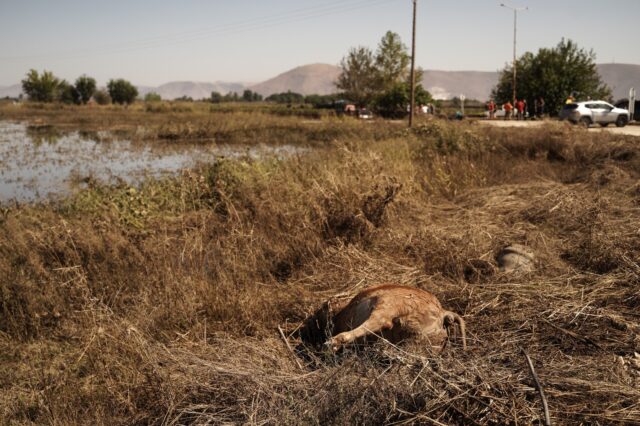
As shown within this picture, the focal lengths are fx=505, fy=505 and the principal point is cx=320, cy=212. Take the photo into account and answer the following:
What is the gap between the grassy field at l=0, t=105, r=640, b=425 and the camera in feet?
9.36

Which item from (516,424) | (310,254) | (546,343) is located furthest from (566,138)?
(516,424)

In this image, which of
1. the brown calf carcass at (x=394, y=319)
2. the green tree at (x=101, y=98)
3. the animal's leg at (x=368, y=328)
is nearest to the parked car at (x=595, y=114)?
the brown calf carcass at (x=394, y=319)

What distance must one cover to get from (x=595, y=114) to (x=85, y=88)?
73.1 metres

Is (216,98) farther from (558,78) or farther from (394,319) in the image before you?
(394,319)

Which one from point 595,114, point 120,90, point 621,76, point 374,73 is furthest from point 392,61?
point 621,76

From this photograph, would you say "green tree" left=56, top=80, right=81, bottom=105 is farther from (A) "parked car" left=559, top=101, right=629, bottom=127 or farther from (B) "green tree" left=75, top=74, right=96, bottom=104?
(A) "parked car" left=559, top=101, right=629, bottom=127

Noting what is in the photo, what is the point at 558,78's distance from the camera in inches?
1442

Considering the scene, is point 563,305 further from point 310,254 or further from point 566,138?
point 566,138

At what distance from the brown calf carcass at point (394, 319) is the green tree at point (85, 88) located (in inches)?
3268

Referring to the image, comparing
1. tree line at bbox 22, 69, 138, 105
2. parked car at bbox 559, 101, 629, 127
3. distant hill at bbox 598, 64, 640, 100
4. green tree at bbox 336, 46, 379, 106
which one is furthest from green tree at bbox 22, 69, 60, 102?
distant hill at bbox 598, 64, 640, 100

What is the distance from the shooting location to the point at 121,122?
3916 cm

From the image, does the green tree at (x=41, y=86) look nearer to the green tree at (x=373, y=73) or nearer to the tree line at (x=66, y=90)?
the tree line at (x=66, y=90)

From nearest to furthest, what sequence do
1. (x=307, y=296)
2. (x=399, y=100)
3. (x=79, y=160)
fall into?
(x=307, y=296) < (x=79, y=160) < (x=399, y=100)

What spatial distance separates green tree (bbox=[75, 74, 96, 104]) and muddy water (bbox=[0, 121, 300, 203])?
5289cm
